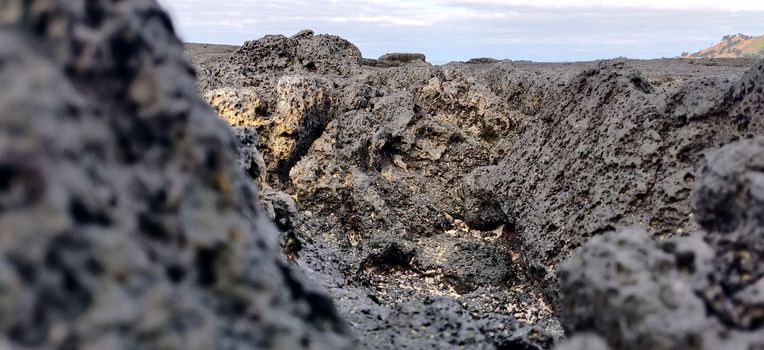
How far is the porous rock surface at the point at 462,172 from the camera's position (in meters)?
4.50

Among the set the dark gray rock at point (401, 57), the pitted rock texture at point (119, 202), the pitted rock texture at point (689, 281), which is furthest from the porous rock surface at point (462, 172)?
the dark gray rock at point (401, 57)

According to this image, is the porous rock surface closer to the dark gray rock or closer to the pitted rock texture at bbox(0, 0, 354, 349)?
the pitted rock texture at bbox(0, 0, 354, 349)

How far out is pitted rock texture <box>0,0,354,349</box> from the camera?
1344 mm

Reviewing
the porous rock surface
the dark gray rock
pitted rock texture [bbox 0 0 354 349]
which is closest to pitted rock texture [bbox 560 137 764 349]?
the porous rock surface

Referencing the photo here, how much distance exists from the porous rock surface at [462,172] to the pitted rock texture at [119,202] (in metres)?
1.39

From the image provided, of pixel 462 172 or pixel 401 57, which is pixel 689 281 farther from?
pixel 401 57

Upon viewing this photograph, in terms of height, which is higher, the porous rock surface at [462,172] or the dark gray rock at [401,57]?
the dark gray rock at [401,57]

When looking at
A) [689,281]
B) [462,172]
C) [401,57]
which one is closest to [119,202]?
[689,281]

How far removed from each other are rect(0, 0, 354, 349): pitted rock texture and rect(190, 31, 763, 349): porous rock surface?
4.55 ft

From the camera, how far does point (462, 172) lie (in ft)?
23.9

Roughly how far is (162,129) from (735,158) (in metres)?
2.00

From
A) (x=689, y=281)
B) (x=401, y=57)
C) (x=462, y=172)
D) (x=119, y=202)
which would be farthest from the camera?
(x=401, y=57)

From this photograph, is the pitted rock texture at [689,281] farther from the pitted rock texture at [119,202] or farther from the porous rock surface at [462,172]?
the pitted rock texture at [119,202]

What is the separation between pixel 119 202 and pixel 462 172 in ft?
19.7
